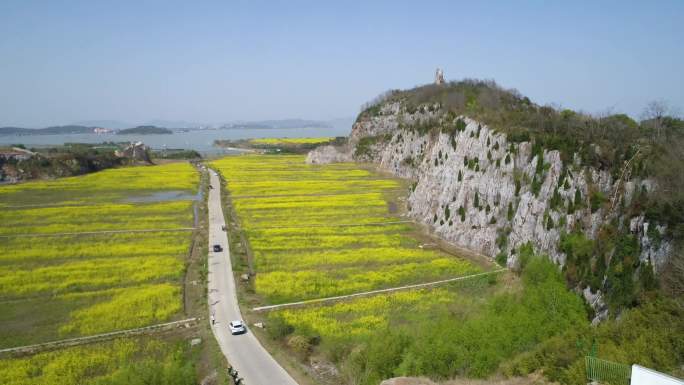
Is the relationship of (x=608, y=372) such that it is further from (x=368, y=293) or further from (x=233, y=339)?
(x=368, y=293)

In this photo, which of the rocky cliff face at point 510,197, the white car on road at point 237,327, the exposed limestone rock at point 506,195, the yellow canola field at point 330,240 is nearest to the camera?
the white car on road at point 237,327

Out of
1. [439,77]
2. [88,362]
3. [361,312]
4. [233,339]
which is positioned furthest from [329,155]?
[88,362]

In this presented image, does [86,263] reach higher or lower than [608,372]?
lower

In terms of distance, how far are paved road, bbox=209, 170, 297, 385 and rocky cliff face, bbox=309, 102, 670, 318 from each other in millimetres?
20677

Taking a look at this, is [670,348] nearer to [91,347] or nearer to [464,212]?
[91,347]

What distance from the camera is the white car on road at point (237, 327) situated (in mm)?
24491

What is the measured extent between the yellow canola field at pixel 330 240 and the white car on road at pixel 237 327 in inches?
180

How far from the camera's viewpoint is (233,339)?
23.9 m

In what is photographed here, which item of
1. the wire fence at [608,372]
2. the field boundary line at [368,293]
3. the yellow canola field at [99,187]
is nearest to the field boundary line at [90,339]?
the field boundary line at [368,293]

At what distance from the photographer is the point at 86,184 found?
82625 millimetres

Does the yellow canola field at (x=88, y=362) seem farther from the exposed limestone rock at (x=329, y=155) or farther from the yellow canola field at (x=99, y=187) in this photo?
the exposed limestone rock at (x=329, y=155)

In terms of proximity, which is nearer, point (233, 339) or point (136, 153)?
point (233, 339)

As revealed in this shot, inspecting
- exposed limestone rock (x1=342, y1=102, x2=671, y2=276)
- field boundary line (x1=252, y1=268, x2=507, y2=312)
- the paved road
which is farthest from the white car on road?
exposed limestone rock (x1=342, y1=102, x2=671, y2=276)

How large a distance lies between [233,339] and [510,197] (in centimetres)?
2786
